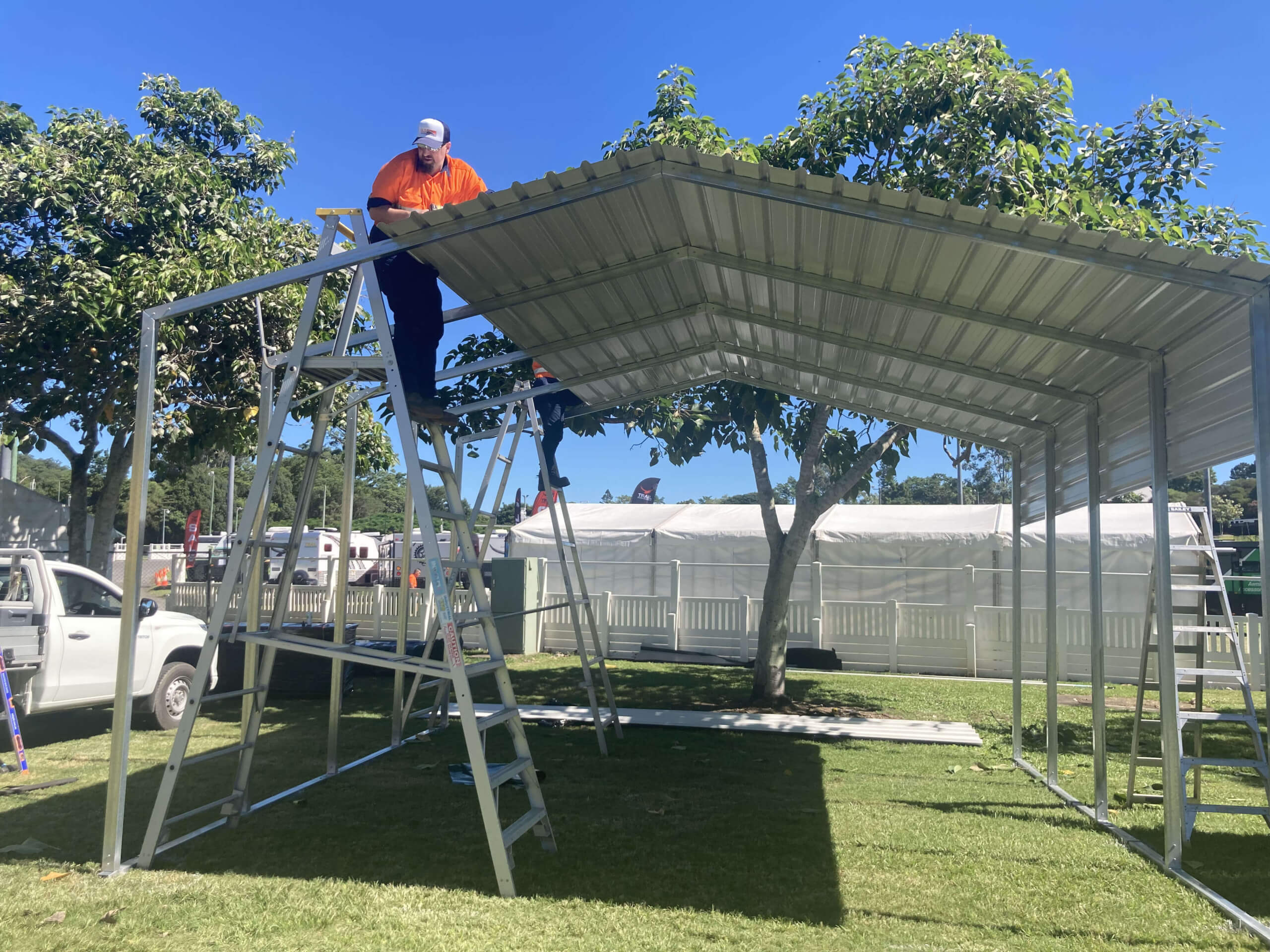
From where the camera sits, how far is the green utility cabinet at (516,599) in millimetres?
16969

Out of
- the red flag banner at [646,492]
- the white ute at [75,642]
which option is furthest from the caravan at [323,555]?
the white ute at [75,642]

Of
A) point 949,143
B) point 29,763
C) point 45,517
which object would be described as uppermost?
point 949,143

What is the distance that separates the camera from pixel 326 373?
→ 19.8ft

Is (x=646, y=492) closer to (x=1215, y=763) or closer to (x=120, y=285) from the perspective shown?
(x=120, y=285)

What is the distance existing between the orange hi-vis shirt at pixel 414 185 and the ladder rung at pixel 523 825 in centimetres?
344

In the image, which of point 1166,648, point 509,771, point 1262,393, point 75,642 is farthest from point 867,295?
point 75,642

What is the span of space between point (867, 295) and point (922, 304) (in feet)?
1.11

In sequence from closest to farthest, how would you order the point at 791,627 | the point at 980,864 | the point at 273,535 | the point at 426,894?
the point at 426,894 < the point at 980,864 < the point at 791,627 < the point at 273,535

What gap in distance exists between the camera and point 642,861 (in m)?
5.08

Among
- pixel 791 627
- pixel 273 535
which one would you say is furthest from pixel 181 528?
pixel 791 627

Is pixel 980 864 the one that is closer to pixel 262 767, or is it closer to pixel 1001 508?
pixel 262 767

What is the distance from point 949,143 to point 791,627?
9175 millimetres

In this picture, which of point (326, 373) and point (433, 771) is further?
point (433, 771)

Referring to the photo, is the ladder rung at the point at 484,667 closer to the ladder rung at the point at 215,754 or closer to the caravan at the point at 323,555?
the ladder rung at the point at 215,754
